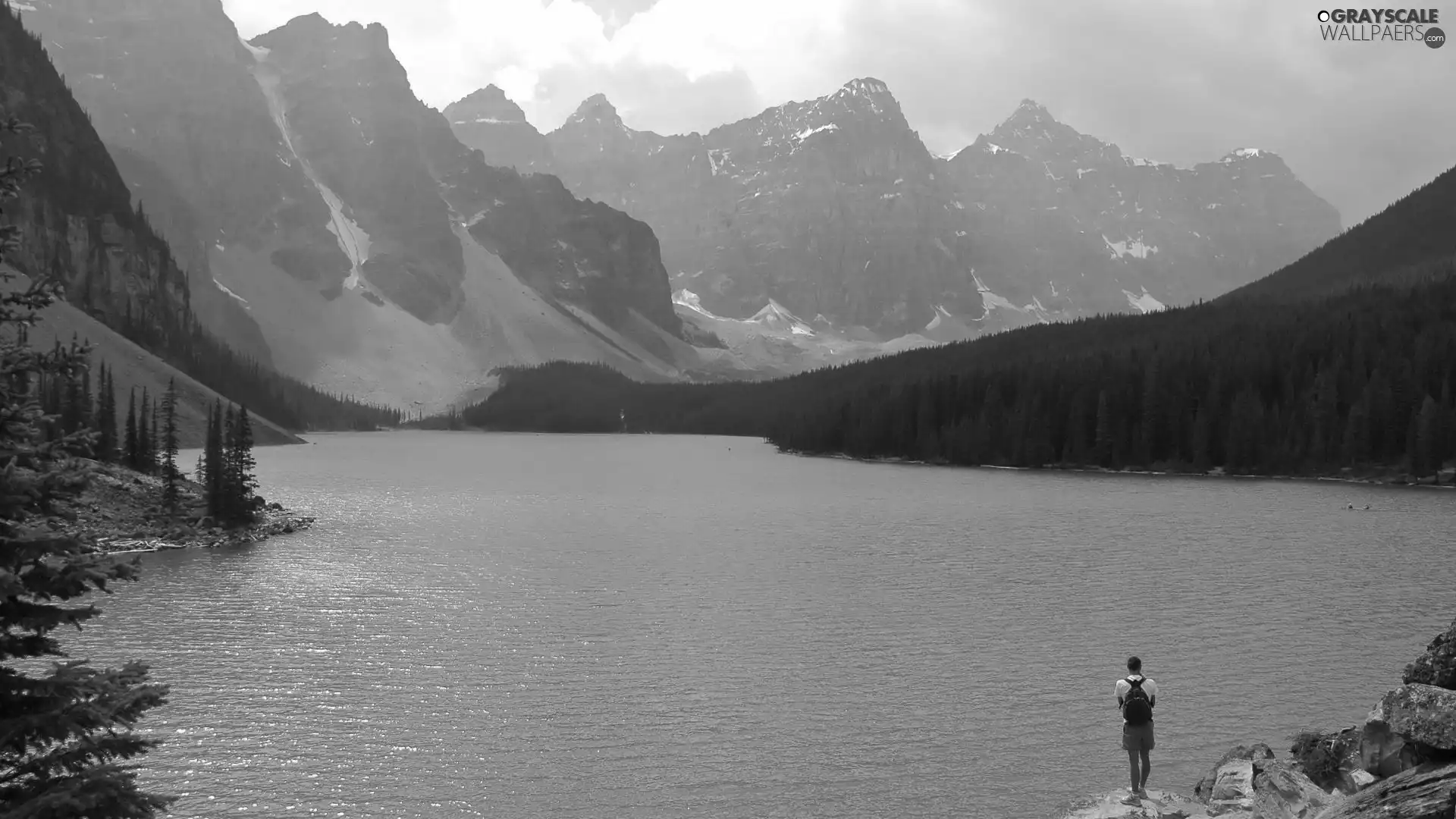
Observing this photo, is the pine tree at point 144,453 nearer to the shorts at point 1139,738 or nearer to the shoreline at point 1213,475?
the shorts at point 1139,738

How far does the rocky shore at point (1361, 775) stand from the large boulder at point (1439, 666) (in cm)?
2

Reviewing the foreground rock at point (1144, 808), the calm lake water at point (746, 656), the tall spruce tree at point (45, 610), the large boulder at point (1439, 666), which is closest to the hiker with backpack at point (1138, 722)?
the foreground rock at point (1144, 808)

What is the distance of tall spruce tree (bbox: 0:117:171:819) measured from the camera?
45.1ft

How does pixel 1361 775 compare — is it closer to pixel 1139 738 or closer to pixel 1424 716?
pixel 1424 716

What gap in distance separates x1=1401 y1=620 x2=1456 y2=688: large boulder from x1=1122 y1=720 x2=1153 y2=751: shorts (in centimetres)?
553

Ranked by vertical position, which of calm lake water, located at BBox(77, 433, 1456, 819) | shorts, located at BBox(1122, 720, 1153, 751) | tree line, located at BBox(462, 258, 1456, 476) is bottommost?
calm lake water, located at BBox(77, 433, 1456, 819)

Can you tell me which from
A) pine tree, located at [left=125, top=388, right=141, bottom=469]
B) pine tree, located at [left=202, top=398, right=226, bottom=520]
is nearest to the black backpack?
pine tree, located at [left=202, top=398, right=226, bottom=520]

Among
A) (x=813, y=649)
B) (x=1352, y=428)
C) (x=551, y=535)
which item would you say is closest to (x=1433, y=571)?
(x=813, y=649)

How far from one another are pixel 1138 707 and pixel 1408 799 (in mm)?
8720

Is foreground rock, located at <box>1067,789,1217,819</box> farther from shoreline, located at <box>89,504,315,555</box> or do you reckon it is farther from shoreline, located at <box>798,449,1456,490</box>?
shoreline, located at <box>798,449,1456,490</box>

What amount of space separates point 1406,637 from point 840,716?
86.7 ft

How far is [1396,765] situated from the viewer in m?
22.4

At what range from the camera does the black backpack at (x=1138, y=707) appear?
2700 cm

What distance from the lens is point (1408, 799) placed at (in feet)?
60.4
